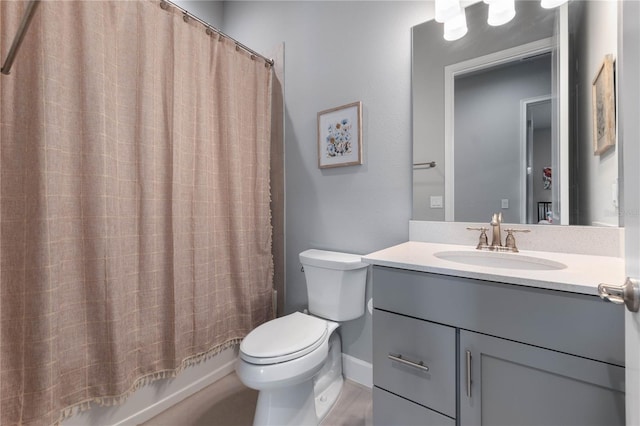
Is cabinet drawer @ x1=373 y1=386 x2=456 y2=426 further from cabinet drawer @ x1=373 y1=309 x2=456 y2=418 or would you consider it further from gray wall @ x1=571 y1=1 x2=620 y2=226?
gray wall @ x1=571 y1=1 x2=620 y2=226

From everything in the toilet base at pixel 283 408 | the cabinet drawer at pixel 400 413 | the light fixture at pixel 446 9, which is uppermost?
the light fixture at pixel 446 9

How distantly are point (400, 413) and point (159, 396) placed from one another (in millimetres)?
1231

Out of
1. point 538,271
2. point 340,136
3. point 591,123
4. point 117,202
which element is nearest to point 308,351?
point 538,271

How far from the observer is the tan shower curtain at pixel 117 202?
103 centimetres

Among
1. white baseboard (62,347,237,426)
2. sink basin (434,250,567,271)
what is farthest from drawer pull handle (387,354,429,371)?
white baseboard (62,347,237,426)

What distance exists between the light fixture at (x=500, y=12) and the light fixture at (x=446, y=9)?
0.14m

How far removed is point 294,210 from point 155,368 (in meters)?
1.16

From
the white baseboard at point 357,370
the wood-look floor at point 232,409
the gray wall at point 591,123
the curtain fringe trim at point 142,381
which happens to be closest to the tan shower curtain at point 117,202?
the curtain fringe trim at point 142,381

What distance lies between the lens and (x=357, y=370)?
173 cm

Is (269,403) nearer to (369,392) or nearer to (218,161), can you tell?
(369,392)

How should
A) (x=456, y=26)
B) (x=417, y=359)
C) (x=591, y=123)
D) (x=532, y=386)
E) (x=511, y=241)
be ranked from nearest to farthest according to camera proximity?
(x=532, y=386), (x=417, y=359), (x=591, y=123), (x=511, y=241), (x=456, y=26)

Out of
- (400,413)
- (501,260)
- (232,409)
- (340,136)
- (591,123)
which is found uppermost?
(340,136)

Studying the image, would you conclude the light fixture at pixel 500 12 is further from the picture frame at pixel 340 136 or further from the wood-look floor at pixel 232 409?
the wood-look floor at pixel 232 409

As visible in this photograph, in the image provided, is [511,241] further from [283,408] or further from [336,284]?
[283,408]
